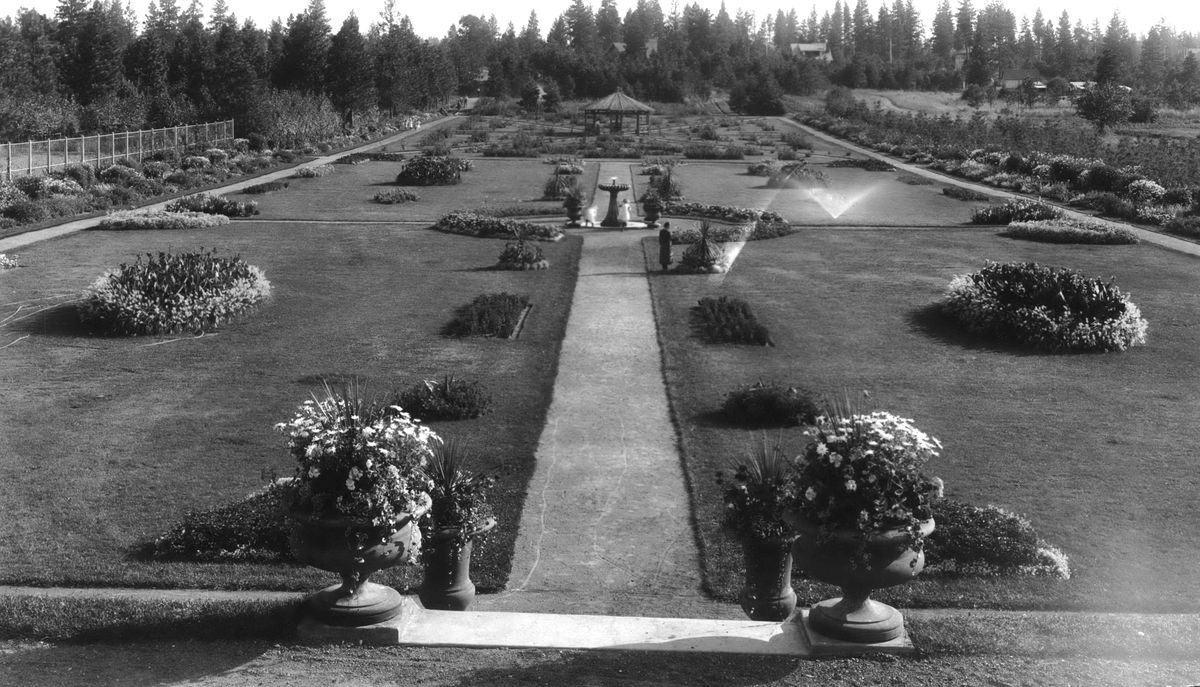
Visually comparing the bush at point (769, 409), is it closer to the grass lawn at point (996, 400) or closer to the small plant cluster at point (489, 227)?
the grass lawn at point (996, 400)

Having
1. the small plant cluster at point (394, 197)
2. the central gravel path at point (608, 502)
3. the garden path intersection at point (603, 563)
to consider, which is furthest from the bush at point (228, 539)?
the small plant cluster at point (394, 197)

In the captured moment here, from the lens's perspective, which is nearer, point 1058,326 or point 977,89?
point 1058,326

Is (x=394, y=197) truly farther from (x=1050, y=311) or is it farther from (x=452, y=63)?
(x=452, y=63)

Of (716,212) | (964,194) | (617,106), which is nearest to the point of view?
(716,212)

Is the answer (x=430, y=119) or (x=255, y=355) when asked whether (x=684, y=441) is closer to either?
(x=255, y=355)

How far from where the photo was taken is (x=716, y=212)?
33812mm

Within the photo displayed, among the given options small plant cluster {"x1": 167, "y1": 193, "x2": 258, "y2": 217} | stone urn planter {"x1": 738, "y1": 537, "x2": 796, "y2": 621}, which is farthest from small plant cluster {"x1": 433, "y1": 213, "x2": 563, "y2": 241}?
stone urn planter {"x1": 738, "y1": 537, "x2": 796, "y2": 621}

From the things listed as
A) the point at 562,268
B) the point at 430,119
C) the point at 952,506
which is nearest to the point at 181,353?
the point at 562,268

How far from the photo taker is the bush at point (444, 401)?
530 inches

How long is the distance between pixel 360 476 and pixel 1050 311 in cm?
1370

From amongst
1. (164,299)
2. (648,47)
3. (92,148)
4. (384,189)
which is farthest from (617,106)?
(648,47)

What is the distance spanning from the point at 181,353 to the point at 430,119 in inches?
3502

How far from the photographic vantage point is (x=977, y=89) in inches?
4397

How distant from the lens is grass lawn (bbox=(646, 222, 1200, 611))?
9.16 metres
